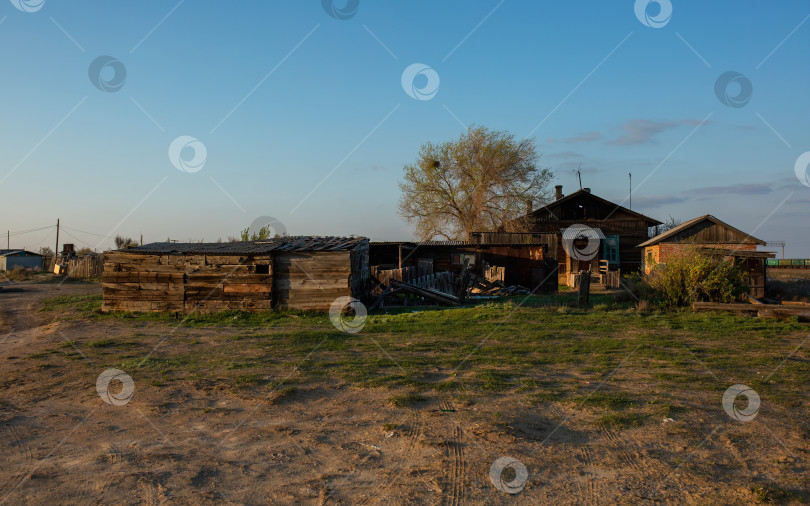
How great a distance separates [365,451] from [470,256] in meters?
25.2

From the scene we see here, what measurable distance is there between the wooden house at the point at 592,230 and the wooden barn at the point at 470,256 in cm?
499

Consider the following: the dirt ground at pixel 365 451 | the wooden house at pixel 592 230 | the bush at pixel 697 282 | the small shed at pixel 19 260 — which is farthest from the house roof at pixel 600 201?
the small shed at pixel 19 260

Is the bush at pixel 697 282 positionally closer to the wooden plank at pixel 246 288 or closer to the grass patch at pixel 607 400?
the grass patch at pixel 607 400

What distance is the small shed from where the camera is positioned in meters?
50.0

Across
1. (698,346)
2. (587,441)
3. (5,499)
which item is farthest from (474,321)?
(5,499)

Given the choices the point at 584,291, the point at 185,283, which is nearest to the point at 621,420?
the point at 584,291

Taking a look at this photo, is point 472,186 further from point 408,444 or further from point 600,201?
point 408,444

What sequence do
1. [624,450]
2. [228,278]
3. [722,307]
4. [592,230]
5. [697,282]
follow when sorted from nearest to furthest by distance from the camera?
[624,450]
[722,307]
[697,282]
[228,278]
[592,230]

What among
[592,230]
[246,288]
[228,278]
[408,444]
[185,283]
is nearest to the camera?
[408,444]

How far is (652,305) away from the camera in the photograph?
51.8 feet

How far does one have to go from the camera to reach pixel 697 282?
1538cm

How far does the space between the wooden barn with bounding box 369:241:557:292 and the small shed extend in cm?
4072

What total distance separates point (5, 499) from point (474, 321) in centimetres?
1107

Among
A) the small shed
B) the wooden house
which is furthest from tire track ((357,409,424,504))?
the small shed
